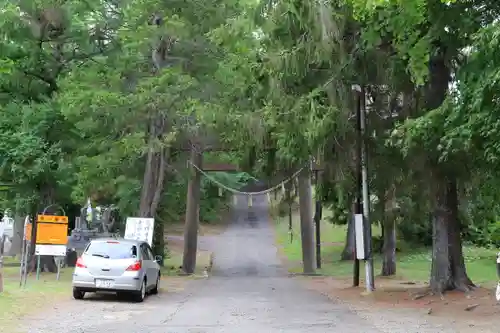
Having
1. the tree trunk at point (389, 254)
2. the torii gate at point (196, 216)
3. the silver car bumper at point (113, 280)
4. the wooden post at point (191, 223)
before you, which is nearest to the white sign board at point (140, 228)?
the torii gate at point (196, 216)

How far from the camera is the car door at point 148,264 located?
16111 mm

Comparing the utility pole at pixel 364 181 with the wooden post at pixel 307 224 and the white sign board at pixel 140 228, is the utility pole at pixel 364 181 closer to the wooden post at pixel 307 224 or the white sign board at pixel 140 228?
the white sign board at pixel 140 228

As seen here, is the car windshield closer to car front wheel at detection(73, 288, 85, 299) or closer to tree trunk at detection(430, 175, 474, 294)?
car front wheel at detection(73, 288, 85, 299)

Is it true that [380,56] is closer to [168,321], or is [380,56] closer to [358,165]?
[358,165]

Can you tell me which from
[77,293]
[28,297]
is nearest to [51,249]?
[28,297]

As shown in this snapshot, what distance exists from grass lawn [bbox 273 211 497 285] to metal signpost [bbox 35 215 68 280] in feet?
44.2

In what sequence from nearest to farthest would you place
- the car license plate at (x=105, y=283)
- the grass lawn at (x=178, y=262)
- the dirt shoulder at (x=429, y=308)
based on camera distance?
1. the dirt shoulder at (x=429, y=308)
2. the car license plate at (x=105, y=283)
3. the grass lawn at (x=178, y=262)

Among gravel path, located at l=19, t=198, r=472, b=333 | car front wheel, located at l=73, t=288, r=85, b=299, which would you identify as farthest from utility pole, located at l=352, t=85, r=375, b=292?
car front wheel, located at l=73, t=288, r=85, b=299

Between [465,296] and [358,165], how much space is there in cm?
520

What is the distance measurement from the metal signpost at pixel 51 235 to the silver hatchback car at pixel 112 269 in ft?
11.5

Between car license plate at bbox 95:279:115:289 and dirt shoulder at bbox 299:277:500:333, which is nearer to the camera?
dirt shoulder at bbox 299:277:500:333

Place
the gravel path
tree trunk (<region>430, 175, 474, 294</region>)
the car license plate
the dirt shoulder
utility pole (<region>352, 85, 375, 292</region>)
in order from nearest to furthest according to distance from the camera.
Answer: the gravel path < the dirt shoulder < the car license plate < tree trunk (<region>430, 175, 474, 294</region>) < utility pole (<region>352, 85, 375, 292</region>)

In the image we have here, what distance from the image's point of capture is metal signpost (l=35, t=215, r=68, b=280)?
1880 centimetres

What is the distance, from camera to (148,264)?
16438 millimetres
